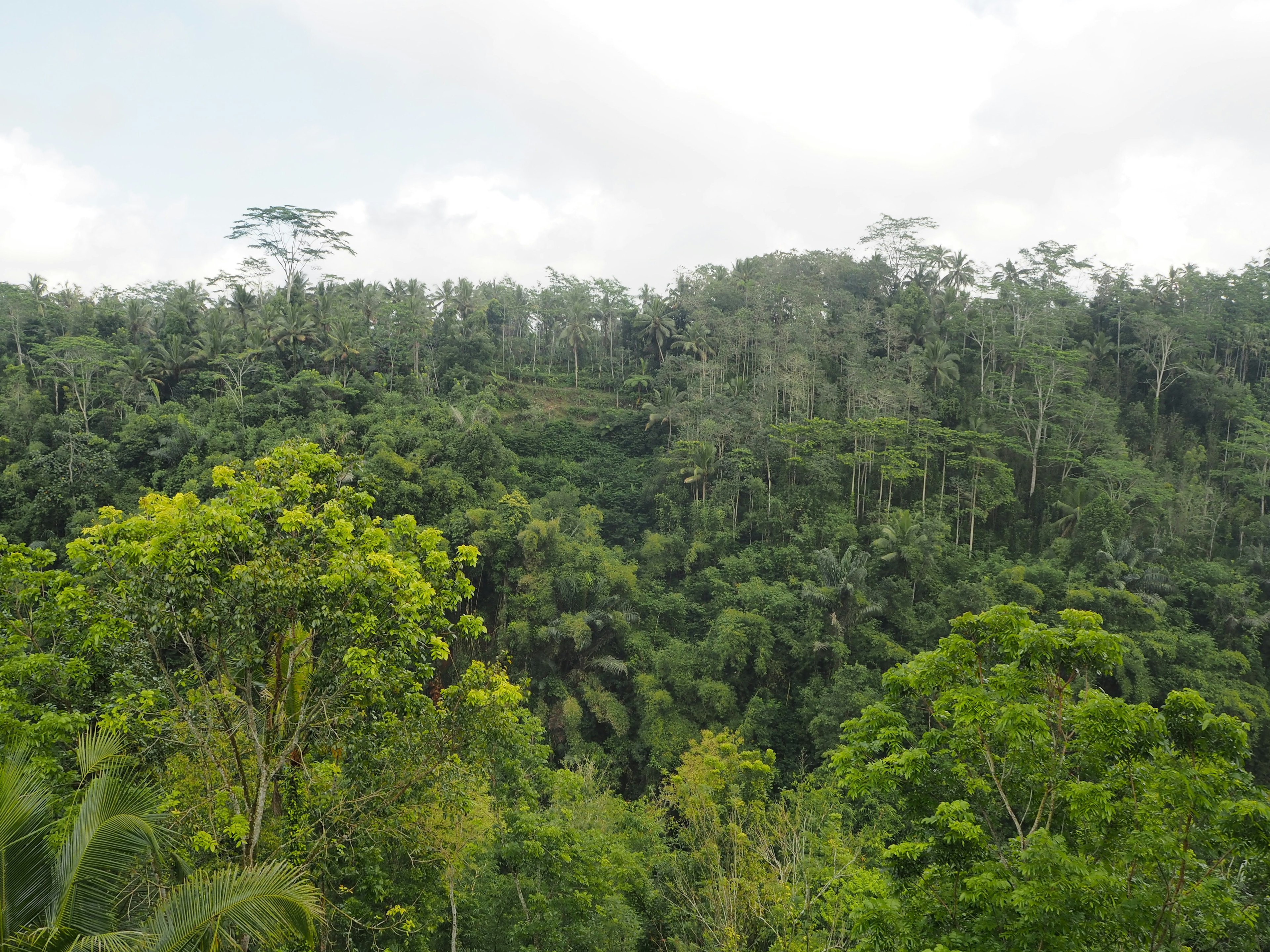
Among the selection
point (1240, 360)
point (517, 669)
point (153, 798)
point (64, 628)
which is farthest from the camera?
point (1240, 360)

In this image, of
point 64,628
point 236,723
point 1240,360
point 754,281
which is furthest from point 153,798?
point 1240,360

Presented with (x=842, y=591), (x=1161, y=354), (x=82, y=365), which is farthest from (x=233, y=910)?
(x=1161, y=354)

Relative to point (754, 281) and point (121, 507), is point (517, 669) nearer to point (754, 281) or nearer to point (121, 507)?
point (121, 507)

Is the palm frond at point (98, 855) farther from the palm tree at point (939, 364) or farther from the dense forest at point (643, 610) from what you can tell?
the palm tree at point (939, 364)

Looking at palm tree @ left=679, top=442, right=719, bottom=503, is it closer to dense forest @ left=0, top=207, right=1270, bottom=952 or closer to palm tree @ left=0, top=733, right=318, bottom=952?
dense forest @ left=0, top=207, right=1270, bottom=952

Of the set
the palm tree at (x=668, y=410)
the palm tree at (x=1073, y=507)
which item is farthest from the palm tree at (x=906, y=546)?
the palm tree at (x=668, y=410)

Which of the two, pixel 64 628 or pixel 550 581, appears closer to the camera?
pixel 64 628

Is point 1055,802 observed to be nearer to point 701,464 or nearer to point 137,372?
point 701,464
